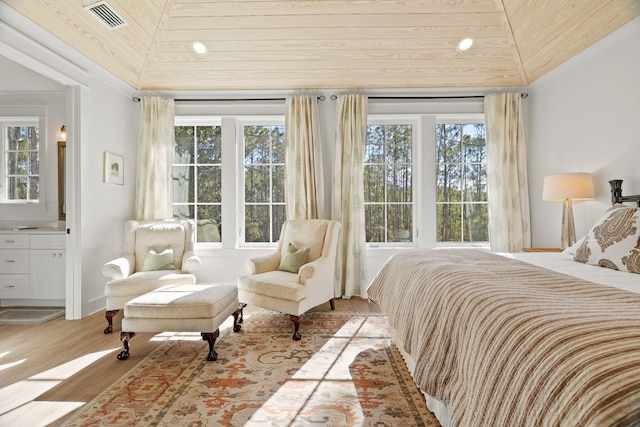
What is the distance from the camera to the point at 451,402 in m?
1.19

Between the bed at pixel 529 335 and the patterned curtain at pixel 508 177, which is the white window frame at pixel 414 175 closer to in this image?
the patterned curtain at pixel 508 177

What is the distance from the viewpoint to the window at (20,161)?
4.03 metres

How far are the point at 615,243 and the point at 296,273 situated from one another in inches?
93.0

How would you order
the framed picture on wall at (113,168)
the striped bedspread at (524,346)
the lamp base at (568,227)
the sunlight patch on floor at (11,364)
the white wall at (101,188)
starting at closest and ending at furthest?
the striped bedspread at (524,346) → the sunlight patch on floor at (11,364) → the lamp base at (568,227) → the white wall at (101,188) → the framed picture on wall at (113,168)

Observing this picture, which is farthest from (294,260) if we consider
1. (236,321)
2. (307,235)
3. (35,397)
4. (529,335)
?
(529,335)

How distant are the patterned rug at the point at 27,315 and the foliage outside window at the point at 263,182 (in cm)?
209

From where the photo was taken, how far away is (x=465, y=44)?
11.2ft

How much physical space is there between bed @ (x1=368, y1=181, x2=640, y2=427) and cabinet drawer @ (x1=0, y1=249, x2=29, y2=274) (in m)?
3.88

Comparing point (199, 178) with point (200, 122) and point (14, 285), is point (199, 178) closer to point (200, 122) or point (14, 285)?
point (200, 122)

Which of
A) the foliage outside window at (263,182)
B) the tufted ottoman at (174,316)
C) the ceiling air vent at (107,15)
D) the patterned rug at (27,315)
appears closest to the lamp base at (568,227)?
the foliage outside window at (263,182)

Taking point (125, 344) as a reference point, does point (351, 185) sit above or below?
above

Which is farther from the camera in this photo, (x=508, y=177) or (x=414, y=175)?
(x=414, y=175)

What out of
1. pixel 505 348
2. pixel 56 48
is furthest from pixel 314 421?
pixel 56 48

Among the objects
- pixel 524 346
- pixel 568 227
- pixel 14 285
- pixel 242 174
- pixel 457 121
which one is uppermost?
pixel 457 121
